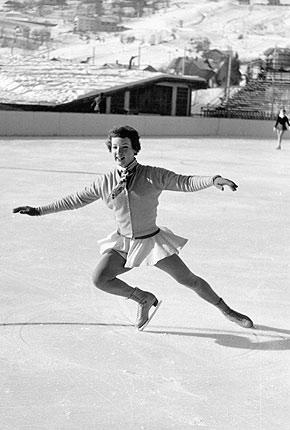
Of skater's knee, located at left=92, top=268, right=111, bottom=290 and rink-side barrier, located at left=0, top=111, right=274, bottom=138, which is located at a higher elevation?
skater's knee, located at left=92, top=268, right=111, bottom=290

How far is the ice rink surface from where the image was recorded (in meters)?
3.37

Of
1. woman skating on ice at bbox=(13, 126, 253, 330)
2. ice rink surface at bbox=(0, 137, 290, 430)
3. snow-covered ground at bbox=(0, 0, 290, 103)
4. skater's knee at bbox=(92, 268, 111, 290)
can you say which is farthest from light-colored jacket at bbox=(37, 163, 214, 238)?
snow-covered ground at bbox=(0, 0, 290, 103)

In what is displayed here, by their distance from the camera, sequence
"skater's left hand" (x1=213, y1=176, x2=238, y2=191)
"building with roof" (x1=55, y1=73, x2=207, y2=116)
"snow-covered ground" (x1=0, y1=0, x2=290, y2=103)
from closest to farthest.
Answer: "skater's left hand" (x1=213, y1=176, x2=238, y2=191) < "building with roof" (x1=55, y1=73, x2=207, y2=116) < "snow-covered ground" (x1=0, y1=0, x2=290, y2=103)

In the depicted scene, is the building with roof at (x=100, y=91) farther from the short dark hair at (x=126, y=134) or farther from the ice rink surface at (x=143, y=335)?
the short dark hair at (x=126, y=134)

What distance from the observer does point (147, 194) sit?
13.5ft

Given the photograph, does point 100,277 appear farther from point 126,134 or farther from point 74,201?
point 126,134

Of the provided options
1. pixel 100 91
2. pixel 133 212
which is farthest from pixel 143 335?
pixel 100 91

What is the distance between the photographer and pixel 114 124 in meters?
28.8

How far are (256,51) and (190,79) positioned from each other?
79.6 m

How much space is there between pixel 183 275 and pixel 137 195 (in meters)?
0.59

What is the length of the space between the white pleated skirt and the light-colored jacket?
0.14 ft

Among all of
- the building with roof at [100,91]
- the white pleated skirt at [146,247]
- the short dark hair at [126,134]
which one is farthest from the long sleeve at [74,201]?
the building with roof at [100,91]

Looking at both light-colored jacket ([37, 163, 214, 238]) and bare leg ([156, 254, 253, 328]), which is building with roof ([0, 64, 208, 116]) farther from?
light-colored jacket ([37, 163, 214, 238])

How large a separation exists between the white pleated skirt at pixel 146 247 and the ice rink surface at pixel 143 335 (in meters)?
0.49
